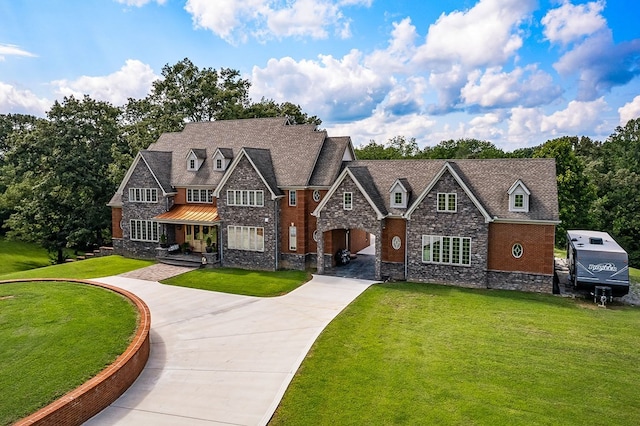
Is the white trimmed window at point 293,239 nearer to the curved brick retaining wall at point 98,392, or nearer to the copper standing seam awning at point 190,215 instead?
the copper standing seam awning at point 190,215

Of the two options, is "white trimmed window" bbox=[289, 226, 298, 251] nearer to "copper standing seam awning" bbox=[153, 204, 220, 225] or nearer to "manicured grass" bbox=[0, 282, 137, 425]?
"copper standing seam awning" bbox=[153, 204, 220, 225]

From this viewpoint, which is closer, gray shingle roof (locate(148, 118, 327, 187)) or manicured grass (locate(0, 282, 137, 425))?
manicured grass (locate(0, 282, 137, 425))

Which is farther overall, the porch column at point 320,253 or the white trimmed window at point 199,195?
the white trimmed window at point 199,195

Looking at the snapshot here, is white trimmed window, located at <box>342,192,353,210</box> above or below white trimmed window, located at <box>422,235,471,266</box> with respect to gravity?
above

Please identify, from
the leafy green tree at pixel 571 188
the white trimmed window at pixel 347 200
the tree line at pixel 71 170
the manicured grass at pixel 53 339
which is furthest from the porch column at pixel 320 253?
the leafy green tree at pixel 571 188

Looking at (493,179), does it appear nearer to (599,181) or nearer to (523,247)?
(523,247)

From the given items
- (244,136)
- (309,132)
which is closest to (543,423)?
(309,132)

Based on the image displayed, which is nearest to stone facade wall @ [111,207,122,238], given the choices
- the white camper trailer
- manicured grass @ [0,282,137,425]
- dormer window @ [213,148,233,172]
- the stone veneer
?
dormer window @ [213,148,233,172]
